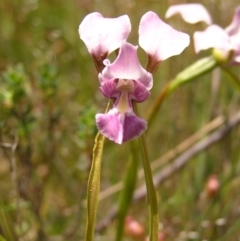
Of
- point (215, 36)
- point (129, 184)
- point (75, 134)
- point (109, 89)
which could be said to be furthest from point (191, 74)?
point (75, 134)

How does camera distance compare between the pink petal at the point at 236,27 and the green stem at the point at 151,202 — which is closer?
the green stem at the point at 151,202


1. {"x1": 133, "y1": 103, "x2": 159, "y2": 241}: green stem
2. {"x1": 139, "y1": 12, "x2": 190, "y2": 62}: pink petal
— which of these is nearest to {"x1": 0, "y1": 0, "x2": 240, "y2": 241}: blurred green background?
{"x1": 133, "y1": 103, "x2": 159, "y2": 241}: green stem

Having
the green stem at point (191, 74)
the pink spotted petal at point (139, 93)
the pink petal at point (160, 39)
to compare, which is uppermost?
the green stem at point (191, 74)

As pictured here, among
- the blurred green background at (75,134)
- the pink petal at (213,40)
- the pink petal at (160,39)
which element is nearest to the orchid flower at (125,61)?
the pink petal at (160,39)

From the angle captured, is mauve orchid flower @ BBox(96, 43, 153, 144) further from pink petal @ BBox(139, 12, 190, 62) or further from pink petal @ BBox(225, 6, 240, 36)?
pink petal @ BBox(225, 6, 240, 36)

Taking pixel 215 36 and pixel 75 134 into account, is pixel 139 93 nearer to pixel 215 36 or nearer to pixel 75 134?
pixel 215 36

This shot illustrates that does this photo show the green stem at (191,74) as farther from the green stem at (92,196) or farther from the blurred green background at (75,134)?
the green stem at (92,196)
